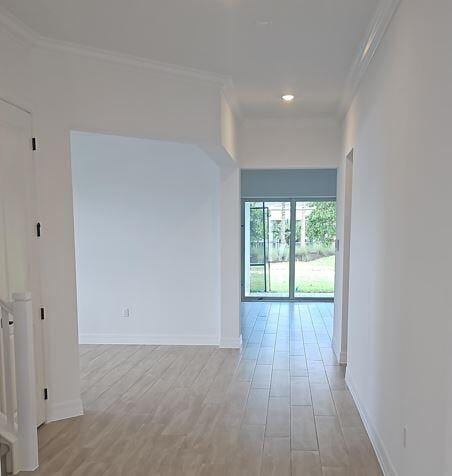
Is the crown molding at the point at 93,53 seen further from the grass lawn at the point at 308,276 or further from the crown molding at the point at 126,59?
the grass lawn at the point at 308,276

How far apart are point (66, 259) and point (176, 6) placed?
2.03 metres

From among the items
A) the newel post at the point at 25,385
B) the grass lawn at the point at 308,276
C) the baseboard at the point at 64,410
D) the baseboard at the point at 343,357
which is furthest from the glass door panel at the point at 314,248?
the newel post at the point at 25,385

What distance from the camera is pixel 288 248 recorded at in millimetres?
8750

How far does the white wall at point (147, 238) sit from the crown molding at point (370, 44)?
2.06 meters

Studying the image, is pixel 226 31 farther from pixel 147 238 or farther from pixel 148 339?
pixel 148 339

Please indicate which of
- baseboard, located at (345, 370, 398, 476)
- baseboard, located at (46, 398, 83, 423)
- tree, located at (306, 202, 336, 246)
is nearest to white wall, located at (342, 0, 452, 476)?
baseboard, located at (345, 370, 398, 476)

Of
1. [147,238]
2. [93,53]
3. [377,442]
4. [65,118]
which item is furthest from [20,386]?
[147,238]

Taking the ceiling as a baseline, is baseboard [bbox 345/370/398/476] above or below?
below

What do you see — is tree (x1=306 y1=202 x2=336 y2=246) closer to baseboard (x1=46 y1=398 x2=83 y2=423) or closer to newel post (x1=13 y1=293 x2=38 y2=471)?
baseboard (x1=46 y1=398 x2=83 y2=423)

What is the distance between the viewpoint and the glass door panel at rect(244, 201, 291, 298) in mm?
8727

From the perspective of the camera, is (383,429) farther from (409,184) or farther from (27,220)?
(27,220)

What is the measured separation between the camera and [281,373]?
447cm

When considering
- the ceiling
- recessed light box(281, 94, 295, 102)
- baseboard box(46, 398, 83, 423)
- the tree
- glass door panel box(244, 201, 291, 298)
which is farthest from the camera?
glass door panel box(244, 201, 291, 298)

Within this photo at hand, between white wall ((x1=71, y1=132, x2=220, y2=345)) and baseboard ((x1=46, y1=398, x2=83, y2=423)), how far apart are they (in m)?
2.11
